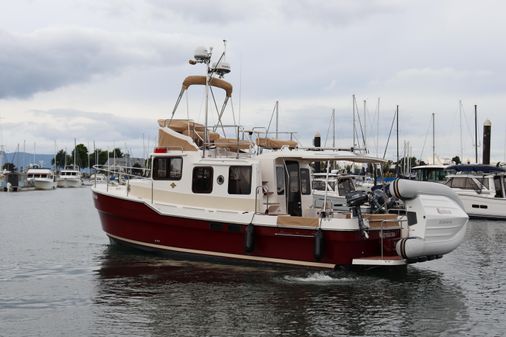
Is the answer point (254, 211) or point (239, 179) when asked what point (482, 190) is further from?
point (254, 211)

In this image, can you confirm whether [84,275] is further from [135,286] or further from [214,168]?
[214,168]

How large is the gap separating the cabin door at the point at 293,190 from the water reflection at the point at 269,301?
85.7 inches

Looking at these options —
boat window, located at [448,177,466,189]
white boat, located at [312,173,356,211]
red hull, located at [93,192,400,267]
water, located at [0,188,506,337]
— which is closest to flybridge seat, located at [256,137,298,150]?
red hull, located at [93,192,400,267]

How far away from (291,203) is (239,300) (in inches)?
185

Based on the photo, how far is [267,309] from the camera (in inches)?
484

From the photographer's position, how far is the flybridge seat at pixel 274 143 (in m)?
18.0

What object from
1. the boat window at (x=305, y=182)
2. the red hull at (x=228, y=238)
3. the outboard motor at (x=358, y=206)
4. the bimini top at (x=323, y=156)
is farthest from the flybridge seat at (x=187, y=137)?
the outboard motor at (x=358, y=206)

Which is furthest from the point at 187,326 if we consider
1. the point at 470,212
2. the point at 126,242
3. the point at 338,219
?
the point at 470,212

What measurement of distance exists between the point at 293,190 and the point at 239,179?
1.68 meters

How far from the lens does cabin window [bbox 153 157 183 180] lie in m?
17.3

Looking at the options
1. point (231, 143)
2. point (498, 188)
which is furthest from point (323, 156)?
point (498, 188)

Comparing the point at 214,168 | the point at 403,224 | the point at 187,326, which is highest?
the point at 214,168

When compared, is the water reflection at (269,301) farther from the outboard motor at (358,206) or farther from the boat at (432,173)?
the boat at (432,173)

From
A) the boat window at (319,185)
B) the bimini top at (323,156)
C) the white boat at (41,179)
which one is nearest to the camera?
the bimini top at (323,156)
